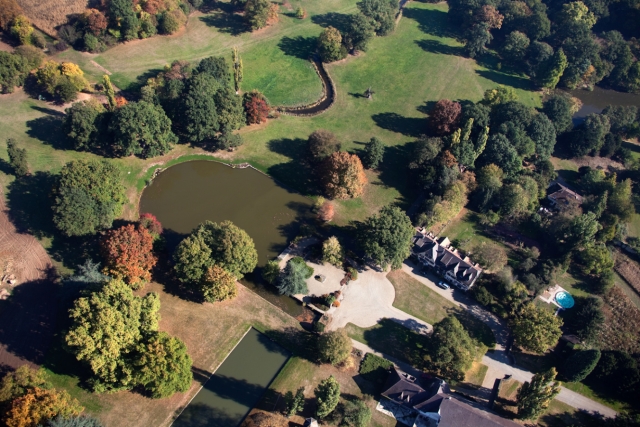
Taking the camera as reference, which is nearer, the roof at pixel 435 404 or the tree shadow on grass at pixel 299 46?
the roof at pixel 435 404

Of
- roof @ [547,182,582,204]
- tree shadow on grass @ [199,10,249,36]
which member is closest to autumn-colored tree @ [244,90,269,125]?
tree shadow on grass @ [199,10,249,36]

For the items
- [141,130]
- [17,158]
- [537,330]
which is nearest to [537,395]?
[537,330]

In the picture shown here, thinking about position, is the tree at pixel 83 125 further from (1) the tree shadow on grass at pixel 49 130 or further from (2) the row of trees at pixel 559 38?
(2) the row of trees at pixel 559 38

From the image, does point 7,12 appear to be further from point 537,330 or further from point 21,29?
point 537,330

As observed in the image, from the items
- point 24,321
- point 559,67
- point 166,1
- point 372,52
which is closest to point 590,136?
point 559,67

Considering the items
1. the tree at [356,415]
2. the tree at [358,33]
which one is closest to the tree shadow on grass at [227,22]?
the tree at [358,33]

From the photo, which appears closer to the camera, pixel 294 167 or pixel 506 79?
pixel 294 167

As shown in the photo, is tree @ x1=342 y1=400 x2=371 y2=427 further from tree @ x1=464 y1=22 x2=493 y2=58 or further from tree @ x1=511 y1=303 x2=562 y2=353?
tree @ x1=464 y1=22 x2=493 y2=58
